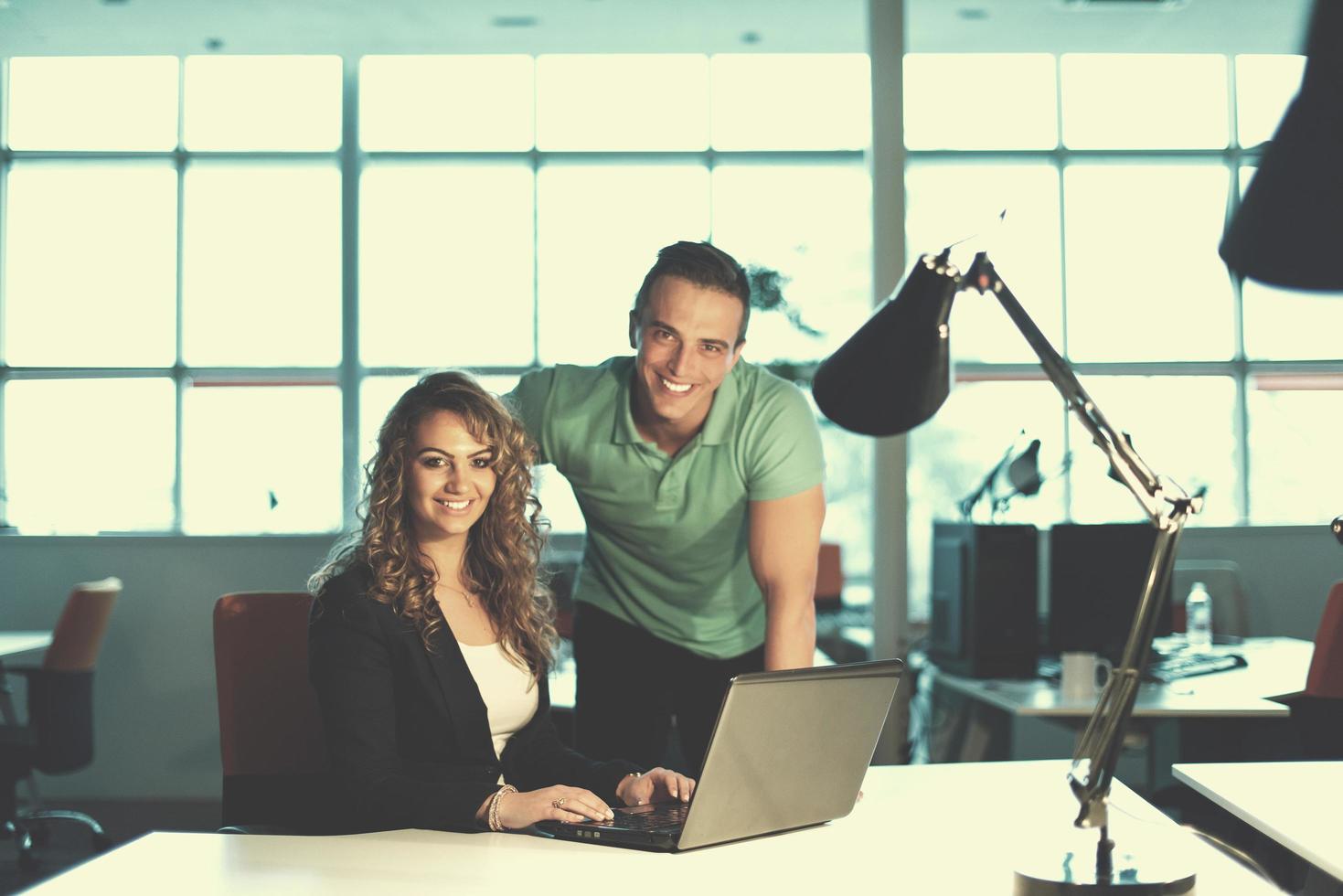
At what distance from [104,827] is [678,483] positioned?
12.1 ft

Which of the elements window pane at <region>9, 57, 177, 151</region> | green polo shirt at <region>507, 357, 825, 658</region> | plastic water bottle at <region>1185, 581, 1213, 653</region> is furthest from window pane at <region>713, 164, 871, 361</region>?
green polo shirt at <region>507, 357, 825, 658</region>

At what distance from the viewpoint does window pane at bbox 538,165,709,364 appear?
6156 mm

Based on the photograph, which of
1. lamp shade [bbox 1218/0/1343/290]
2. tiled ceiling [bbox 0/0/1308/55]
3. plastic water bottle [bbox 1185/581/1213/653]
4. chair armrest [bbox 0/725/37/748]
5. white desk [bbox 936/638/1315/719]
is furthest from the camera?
tiled ceiling [bbox 0/0/1308/55]

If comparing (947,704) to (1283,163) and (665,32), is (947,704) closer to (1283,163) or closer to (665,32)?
(665,32)

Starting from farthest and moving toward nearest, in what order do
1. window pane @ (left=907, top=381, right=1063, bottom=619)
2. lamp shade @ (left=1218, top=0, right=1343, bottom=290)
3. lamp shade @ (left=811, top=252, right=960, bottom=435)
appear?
window pane @ (left=907, top=381, right=1063, bottom=619)
lamp shade @ (left=811, top=252, right=960, bottom=435)
lamp shade @ (left=1218, top=0, right=1343, bottom=290)

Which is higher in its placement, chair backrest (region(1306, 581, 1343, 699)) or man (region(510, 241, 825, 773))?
man (region(510, 241, 825, 773))

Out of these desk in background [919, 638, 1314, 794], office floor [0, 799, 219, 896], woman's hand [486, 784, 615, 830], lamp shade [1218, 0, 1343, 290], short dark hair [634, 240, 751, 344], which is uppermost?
short dark hair [634, 240, 751, 344]

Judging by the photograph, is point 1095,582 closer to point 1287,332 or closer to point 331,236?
point 1287,332

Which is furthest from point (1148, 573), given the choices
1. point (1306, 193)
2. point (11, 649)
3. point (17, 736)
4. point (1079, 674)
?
point (11, 649)

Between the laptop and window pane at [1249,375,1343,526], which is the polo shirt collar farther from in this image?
window pane at [1249,375,1343,526]

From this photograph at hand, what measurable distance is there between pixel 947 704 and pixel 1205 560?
1546mm

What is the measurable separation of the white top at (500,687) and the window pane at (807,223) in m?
4.38

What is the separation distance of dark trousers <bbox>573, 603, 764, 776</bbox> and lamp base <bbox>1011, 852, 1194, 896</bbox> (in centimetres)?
107

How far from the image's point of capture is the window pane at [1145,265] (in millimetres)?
6086
